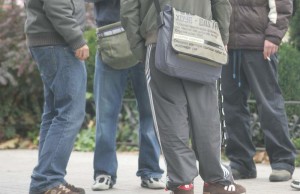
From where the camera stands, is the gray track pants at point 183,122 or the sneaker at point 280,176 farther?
the sneaker at point 280,176

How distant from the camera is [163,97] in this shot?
217 inches

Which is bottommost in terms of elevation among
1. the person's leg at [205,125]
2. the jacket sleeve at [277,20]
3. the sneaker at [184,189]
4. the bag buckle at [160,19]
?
the sneaker at [184,189]

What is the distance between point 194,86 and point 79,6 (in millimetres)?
1145

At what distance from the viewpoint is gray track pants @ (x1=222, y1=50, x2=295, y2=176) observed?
686 centimetres

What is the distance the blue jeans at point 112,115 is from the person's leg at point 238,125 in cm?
82

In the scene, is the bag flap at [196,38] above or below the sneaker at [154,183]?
above

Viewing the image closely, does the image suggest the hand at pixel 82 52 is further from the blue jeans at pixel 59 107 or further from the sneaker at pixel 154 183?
the sneaker at pixel 154 183

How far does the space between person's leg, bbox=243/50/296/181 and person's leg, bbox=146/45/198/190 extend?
1.49m

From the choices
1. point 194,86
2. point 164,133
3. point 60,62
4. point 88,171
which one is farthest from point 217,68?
point 88,171

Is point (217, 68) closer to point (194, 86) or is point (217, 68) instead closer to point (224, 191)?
point (194, 86)

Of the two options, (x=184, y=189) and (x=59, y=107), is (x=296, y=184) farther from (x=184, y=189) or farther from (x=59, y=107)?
(x=59, y=107)

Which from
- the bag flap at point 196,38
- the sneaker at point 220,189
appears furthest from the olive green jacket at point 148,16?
the sneaker at point 220,189

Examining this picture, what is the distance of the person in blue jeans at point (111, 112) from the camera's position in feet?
→ 21.5

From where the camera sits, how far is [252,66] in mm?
6867
